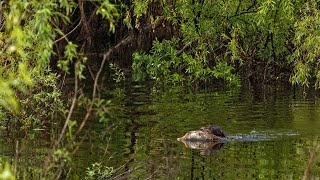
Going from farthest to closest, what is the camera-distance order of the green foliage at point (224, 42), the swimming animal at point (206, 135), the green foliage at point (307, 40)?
the green foliage at point (224, 42) → the green foliage at point (307, 40) → the swimming animal at point (206, 135)

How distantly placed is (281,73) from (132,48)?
8.85m

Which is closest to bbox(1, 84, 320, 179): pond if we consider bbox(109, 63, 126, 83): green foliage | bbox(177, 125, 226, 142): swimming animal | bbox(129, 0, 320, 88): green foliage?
bbox(177, 125, 226, 142): swimming animal

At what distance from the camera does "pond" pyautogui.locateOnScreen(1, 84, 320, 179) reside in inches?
655

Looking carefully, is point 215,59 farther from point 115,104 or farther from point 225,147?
point 225,147

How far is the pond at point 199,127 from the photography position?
54.6ft

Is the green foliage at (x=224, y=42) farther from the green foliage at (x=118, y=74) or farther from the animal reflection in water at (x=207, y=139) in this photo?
the animal reflection in water at (x=207, y=139)

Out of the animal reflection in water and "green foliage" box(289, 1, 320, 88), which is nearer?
the animal reflection in water

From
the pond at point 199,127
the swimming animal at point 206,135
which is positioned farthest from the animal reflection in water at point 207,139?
the pond at point 199,127

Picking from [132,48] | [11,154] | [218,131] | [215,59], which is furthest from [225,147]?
[132,48]

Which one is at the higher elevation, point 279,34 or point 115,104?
point 279,34

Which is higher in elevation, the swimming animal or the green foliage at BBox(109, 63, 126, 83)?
the green foliage at BBox(109, 63, 126, 83)

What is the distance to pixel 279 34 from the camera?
103ft

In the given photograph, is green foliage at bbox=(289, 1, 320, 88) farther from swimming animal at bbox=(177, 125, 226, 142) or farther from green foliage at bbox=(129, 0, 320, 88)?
swimming animal at bbox=(177, 125, 226, 142)

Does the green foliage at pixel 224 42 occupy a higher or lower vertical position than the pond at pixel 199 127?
higher
